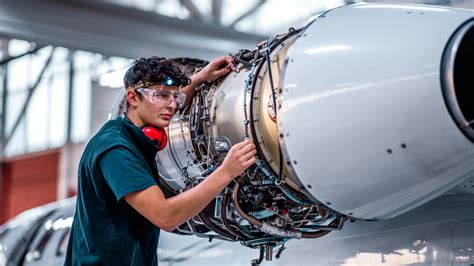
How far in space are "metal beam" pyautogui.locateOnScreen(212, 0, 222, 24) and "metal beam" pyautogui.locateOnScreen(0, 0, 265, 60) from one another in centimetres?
14

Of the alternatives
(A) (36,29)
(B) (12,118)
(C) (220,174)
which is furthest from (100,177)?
(B) (12,118)

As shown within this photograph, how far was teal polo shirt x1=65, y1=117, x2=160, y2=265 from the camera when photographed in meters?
2.87

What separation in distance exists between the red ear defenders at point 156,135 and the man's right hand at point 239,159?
30 cm

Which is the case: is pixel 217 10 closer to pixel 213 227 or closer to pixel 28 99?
pixel 213 227

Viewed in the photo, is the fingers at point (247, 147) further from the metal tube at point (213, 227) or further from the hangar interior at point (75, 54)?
the hangar interior at point (75, 54)

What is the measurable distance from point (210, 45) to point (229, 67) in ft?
19.2

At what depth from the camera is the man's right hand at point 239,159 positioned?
2881 millimetres

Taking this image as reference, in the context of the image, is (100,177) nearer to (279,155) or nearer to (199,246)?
(279,155)

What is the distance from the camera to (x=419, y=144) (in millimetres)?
2787

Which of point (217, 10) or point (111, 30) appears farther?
point (217, 10)

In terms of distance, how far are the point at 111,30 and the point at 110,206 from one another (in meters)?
5.89

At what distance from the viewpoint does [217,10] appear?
9734 mm

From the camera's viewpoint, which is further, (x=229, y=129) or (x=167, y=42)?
(x=167, y=42)

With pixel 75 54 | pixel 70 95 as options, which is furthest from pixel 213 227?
pixel 70 95
